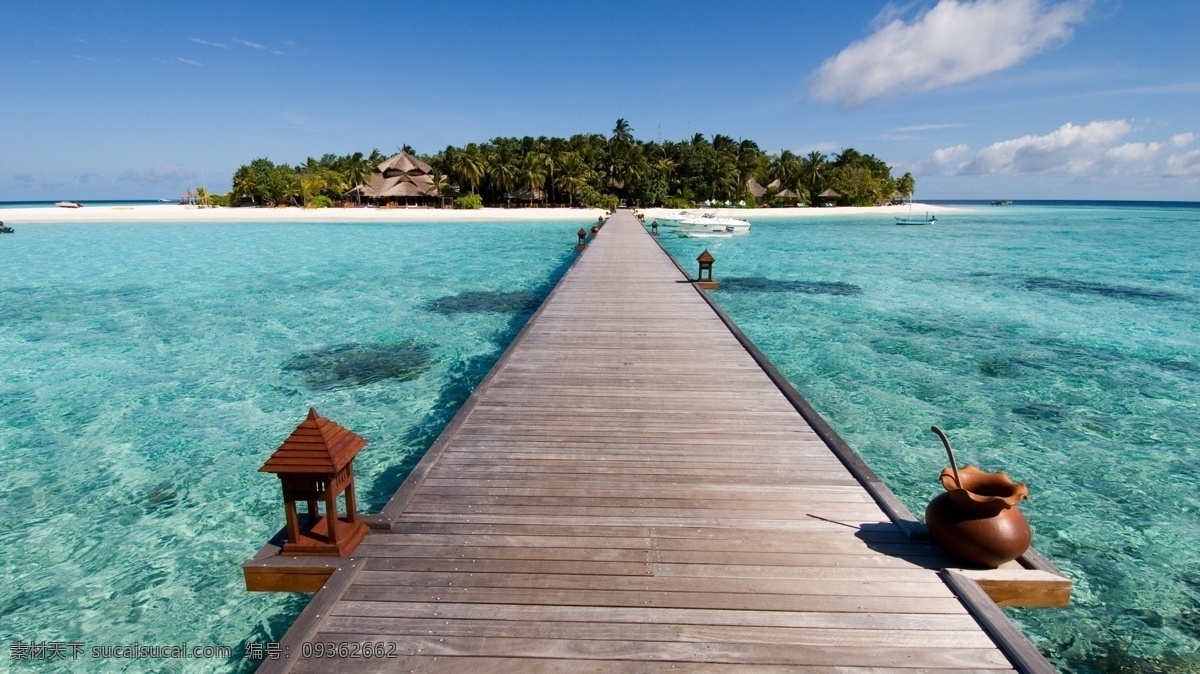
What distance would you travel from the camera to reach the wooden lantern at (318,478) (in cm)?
316

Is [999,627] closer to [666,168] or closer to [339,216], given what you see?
[339,216]

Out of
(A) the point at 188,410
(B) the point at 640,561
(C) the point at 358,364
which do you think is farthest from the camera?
(C) the point at 358,364

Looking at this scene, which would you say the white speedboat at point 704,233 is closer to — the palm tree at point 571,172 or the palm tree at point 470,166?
the palm tree at point 571,172

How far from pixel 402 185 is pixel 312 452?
64.6 meters

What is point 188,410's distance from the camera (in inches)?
344

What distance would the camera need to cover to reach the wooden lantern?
316 cm

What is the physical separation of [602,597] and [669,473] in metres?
1.57

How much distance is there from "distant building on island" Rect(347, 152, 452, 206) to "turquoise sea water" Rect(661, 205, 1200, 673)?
1896 inches

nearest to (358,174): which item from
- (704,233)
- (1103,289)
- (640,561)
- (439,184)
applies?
(439,184)

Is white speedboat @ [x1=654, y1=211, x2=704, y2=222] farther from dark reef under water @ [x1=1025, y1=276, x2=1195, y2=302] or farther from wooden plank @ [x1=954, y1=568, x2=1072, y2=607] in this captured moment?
wooden plank @ [x1=954, y1=568, x2=1072, y2=607]

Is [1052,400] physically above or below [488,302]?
below

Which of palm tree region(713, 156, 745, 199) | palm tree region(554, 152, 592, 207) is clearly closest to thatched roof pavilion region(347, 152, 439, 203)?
palm tree region(554, 152, 592, 207)

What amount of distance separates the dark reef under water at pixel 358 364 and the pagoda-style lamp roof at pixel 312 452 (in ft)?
22.3

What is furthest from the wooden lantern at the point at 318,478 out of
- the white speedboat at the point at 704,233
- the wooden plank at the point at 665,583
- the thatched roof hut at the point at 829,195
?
the thatched roof hut at the point at 829,195
